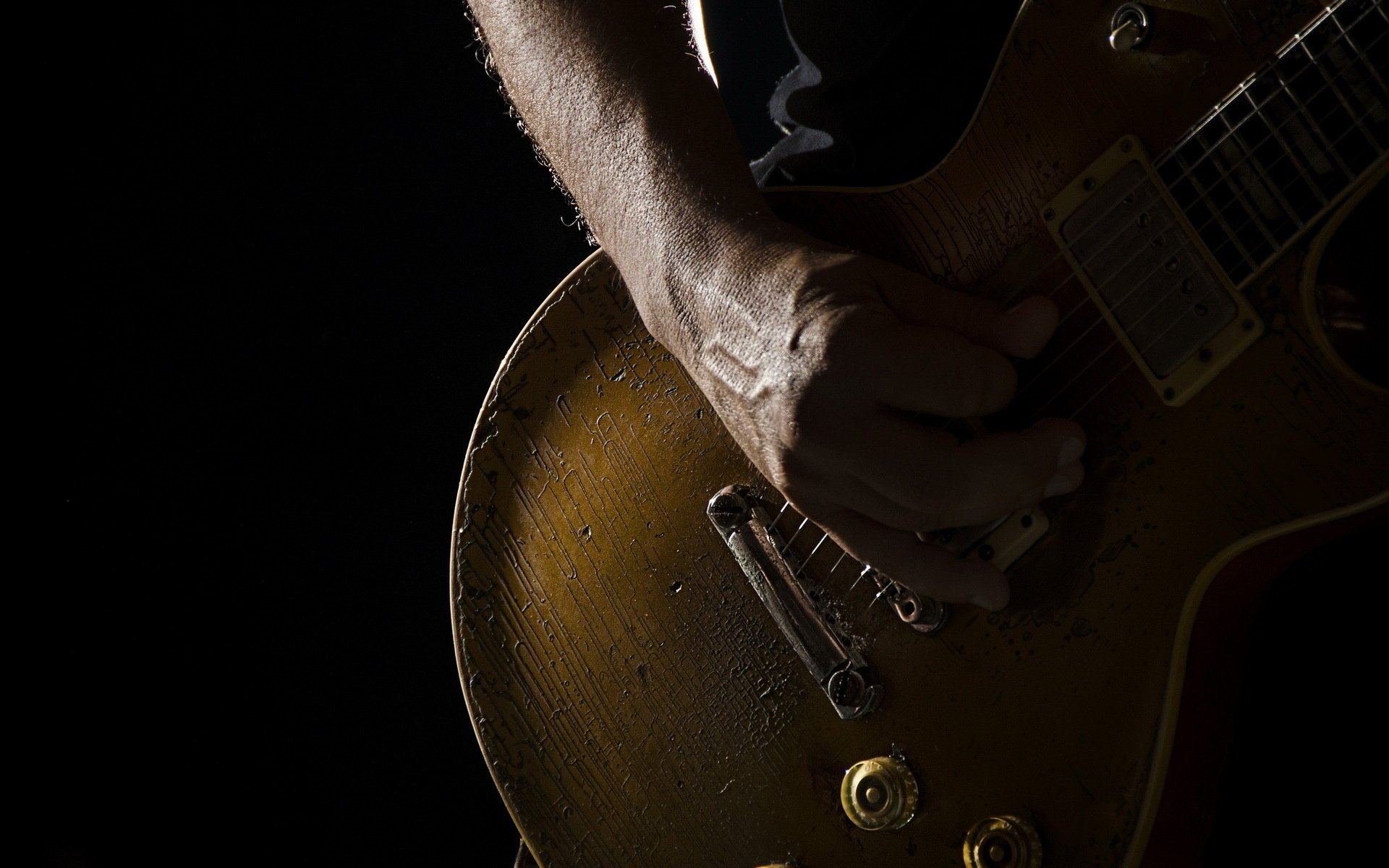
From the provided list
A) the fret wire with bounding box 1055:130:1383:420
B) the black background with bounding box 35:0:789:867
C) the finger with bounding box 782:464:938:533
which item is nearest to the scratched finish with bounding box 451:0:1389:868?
the fret wire with bounding box 1055:130:1383:420

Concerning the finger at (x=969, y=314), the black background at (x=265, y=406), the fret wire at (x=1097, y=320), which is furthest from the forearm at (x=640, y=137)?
the black background at (x=265, y=406)

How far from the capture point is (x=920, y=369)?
559mm

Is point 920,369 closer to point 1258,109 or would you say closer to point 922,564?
point 922,564

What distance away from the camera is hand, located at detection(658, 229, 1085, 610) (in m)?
0.57

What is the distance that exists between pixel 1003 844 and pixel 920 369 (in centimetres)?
34

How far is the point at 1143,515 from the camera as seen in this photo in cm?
58

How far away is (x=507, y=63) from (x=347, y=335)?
68cm

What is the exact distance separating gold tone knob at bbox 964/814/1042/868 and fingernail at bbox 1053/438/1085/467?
0.83 ft

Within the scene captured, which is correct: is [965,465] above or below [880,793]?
above

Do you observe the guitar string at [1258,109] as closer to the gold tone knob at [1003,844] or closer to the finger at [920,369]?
the finger at [920,369]

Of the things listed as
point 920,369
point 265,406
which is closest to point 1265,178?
point 920,369

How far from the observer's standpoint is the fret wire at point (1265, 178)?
1.69 feet

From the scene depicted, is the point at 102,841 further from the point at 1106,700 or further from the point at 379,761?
the point at 1106,700

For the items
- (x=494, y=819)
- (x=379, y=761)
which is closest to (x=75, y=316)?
(x=379, y=761)
